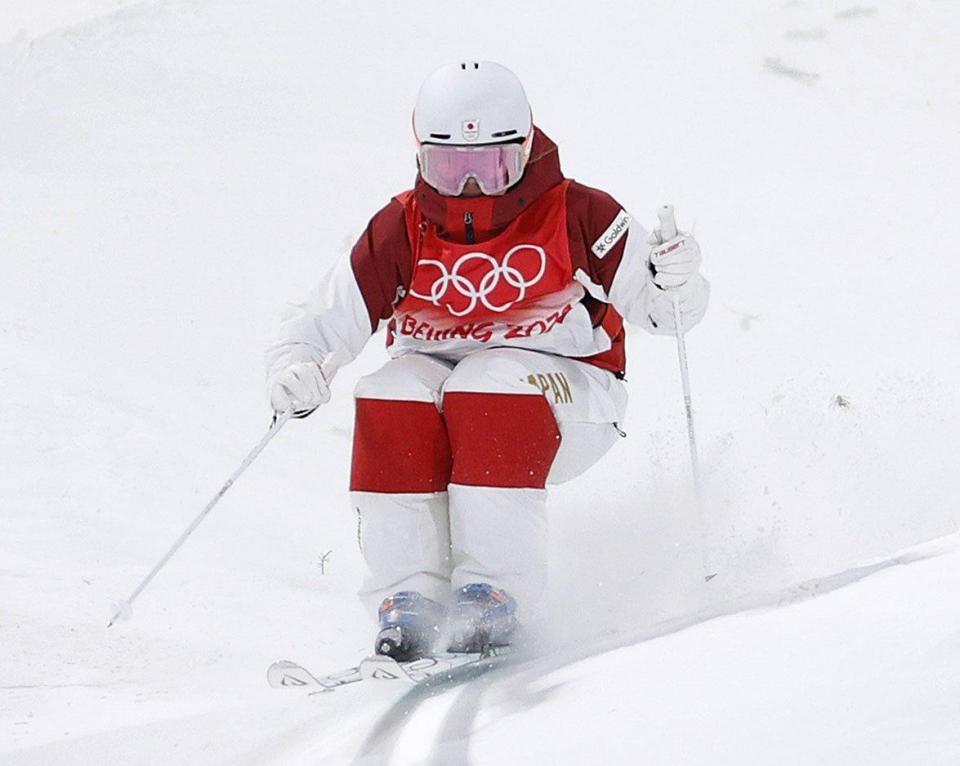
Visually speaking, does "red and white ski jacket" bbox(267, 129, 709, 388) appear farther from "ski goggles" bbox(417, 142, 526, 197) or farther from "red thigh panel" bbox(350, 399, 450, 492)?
"red thigh panel" bbox(350, 399, 450, 492)

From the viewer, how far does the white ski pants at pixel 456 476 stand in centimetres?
328

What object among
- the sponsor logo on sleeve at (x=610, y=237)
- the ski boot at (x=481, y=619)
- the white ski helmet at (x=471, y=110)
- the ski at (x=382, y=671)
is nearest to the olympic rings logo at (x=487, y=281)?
the sponsor logo on sleeve at (x=610, y=237)

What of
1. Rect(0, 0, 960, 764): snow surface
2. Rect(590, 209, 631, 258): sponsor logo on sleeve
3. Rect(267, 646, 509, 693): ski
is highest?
Rect(590, 209, 631, 258): sponsor logo on sleeve

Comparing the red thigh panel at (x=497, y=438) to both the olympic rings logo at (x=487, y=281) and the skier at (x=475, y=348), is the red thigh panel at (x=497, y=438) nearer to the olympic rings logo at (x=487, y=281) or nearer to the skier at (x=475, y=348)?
the skier at (x=475, y=348)

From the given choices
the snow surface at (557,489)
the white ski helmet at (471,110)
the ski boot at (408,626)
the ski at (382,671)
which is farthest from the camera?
the white ski helmet at (471,110)

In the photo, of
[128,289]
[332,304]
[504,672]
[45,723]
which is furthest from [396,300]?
[128,289]

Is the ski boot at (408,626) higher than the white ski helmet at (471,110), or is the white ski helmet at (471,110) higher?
the white ski helmet at (471,110)

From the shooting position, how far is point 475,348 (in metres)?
3.68

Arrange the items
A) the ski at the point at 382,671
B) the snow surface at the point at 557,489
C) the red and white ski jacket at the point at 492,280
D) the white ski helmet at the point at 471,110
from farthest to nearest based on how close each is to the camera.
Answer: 1. the red and white ski jacket at the point at 492,280
2. the white ski helmet at the point at 471,110
3. the ski at the point at 382,671
4. the snow surface at the point at 557,489

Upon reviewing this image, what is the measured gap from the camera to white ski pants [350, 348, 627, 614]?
3.28 metres

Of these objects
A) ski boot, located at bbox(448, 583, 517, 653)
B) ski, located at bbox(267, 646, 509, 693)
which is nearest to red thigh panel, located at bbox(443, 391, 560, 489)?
ski boot, located at bbox(448, 583, 517, 653)

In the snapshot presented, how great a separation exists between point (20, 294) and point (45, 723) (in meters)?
3.18

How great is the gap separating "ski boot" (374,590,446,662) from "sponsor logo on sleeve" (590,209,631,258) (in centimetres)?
97

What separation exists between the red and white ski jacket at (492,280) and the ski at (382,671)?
848mm
